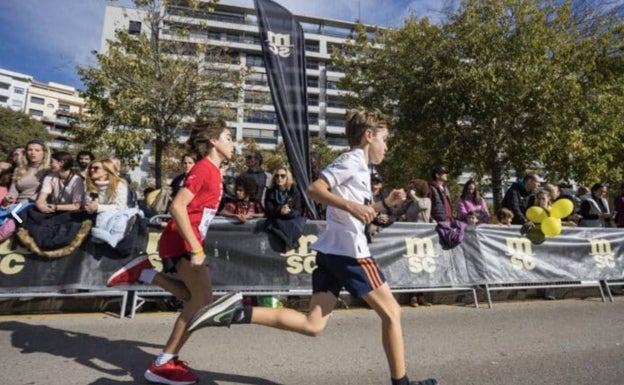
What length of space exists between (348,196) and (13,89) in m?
111

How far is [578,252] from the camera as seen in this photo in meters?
6.95

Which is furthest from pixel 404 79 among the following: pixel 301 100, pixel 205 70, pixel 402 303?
pixel 402 303

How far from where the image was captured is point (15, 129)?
43.3 metres

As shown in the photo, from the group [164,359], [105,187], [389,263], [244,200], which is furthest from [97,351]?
[389,263]

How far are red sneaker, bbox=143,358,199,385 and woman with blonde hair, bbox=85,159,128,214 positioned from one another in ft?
9.64

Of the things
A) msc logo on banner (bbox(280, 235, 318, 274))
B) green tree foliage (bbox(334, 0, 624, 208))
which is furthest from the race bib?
green tree foliage (bbox(334, 0, 624, 208))

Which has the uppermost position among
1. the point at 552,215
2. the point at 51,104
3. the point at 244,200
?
the point at 51,104

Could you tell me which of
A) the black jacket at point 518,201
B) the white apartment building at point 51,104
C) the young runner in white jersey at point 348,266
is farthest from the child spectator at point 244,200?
the white apartment building at point 51,104

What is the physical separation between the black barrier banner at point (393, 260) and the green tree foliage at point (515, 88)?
25.1 feet

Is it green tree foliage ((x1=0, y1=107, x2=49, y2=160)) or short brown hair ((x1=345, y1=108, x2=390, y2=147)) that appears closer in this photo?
short brown hair ((x1=345, y1=108, x2=390, y2=147))

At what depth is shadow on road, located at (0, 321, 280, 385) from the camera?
3.02 m

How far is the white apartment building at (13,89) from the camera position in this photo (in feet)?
288

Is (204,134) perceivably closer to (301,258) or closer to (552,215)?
(301,258)

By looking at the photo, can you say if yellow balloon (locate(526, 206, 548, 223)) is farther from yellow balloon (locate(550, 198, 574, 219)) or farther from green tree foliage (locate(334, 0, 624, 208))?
green tree foliage (locate(334, 0, 624, 208))
